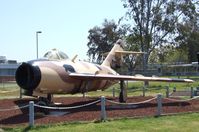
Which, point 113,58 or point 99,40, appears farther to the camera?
point 99,40

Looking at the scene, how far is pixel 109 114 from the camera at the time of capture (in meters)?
17.1

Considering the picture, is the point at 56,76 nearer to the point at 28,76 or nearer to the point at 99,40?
the point at 28,76

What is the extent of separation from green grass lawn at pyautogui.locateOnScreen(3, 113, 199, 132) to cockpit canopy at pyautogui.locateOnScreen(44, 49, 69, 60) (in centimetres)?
595

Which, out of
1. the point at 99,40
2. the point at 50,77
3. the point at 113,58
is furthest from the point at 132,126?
the point at 99,40

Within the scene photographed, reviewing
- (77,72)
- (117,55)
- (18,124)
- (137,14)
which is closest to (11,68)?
(137,14)

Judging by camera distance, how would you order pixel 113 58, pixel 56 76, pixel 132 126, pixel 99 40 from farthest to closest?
pixel 99 40
pixel 113 58
pixel 56 76
pixel 132 126

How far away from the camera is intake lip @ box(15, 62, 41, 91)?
17.8 metres

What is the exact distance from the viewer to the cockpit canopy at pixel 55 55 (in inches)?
790

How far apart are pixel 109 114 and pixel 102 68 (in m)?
7.83

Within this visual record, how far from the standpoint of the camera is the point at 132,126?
14133mm

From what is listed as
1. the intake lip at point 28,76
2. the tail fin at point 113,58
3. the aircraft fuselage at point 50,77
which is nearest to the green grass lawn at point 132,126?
the intake lip at point 28,76

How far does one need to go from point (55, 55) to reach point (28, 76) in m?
2.71

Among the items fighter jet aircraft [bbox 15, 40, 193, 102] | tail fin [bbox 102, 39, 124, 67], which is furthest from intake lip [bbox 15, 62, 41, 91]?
tail fin [bbox 102, 39, 124, 67]

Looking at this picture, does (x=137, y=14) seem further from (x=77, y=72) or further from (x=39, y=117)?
(x=39, y=117)
